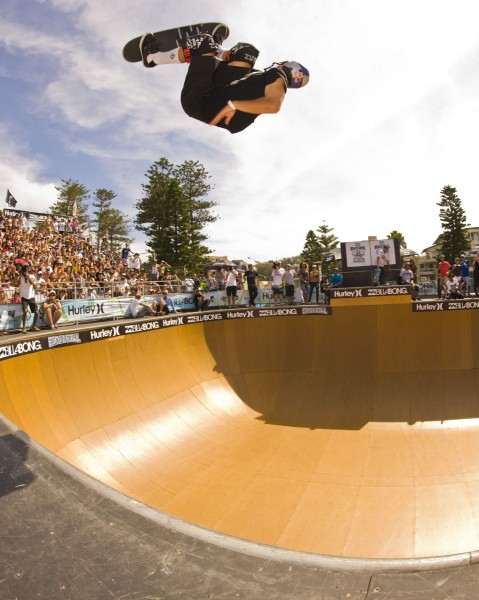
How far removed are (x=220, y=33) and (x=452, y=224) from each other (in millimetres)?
56935

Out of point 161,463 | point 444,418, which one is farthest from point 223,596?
point 444,418

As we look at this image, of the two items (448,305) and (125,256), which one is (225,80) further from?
(125,256)

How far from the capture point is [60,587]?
2109 mm

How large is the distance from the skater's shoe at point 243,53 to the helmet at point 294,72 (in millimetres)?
406

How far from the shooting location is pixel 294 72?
4129mm

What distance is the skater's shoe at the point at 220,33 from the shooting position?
15.0ft

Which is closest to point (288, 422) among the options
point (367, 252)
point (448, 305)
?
point (448, 305)

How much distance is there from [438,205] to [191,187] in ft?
109

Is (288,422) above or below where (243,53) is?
below

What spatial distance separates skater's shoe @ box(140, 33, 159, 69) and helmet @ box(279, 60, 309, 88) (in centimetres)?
170

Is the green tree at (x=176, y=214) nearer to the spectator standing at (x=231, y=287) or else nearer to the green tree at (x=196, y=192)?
the green tree at (x=196, y=192)

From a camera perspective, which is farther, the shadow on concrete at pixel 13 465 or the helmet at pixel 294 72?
the helmet at pixel 294 72

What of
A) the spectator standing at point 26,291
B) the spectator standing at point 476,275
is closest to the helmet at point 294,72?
the spectator standing at point 26,291

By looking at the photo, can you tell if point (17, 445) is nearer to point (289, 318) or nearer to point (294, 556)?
point (294, 556)
